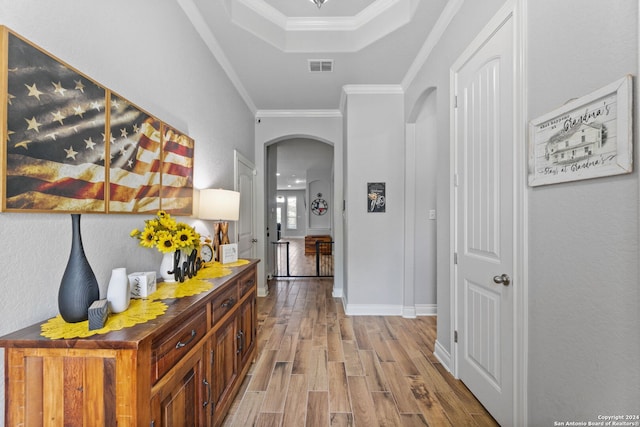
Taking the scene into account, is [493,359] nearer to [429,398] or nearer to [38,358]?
[429,398]

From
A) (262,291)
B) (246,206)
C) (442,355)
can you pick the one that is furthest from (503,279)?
(262,291)

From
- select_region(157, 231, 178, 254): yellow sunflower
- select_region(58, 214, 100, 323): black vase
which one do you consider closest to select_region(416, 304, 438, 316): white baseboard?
select_region(157, 231, 178, 254): yellow sunflower

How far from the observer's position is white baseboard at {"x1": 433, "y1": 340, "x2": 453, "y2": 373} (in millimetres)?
2297

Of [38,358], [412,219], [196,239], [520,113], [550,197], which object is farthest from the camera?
[412,219]

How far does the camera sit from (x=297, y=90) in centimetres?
371

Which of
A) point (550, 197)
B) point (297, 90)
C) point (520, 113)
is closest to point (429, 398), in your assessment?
point (550, 197)

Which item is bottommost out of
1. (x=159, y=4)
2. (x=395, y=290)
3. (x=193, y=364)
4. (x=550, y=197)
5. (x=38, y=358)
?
(x=395, y=290)

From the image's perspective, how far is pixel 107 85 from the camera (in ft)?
4.39

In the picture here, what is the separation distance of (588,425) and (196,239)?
6.62 ft

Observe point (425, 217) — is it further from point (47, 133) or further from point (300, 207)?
point (300, 207)

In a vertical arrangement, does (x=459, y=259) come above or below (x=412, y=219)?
below

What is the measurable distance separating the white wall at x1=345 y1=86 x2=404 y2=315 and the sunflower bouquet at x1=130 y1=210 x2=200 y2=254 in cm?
230

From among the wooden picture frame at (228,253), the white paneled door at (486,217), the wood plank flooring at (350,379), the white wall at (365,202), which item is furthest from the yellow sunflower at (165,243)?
the white wall at (365,202)

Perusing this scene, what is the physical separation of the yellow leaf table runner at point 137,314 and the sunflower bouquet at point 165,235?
208 millimetres
